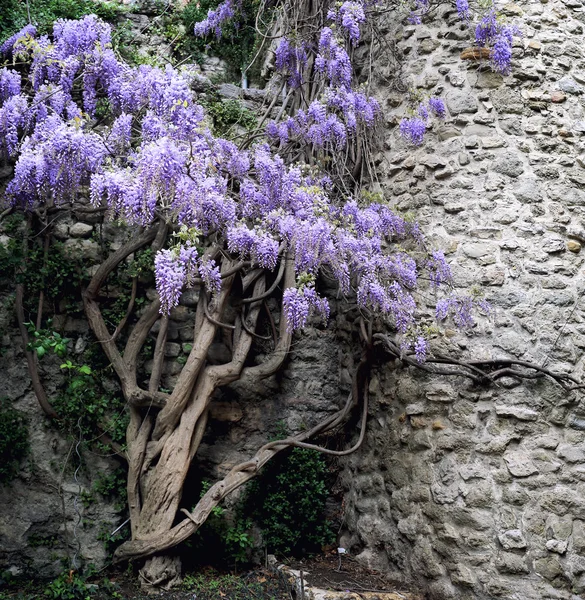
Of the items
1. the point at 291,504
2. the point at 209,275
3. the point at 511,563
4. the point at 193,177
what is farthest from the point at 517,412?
the point at 193,177

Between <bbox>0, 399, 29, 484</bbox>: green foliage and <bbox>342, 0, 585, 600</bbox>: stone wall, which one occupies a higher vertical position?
<bbox>342, 0, 585, 600</bbox>: stone wall

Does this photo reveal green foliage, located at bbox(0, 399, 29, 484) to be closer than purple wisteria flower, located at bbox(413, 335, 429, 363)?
No

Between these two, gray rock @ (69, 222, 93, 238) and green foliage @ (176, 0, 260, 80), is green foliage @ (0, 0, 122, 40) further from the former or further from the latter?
gray rock @ (69, 222, 93, 238)

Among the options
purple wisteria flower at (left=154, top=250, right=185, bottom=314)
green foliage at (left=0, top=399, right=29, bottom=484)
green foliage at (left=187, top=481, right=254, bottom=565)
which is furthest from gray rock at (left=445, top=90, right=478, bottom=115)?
green foliage at (left=0, top=399, right=29, bottom=484)

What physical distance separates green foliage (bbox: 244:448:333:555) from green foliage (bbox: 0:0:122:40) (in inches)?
A: 140

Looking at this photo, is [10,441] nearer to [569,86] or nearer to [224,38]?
[224,38]

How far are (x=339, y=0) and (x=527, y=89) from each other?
1.57 m

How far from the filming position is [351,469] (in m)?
4.36

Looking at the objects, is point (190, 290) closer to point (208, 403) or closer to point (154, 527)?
point (208, 403)

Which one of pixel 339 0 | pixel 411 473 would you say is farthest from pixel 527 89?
pixel 411 473

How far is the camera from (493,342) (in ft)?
11.7

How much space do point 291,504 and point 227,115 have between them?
9.56 feet

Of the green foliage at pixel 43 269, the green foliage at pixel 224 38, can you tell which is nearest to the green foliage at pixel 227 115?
the green foliage at pixel 224 38

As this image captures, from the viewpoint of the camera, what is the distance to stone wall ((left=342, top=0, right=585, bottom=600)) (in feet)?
10.8
